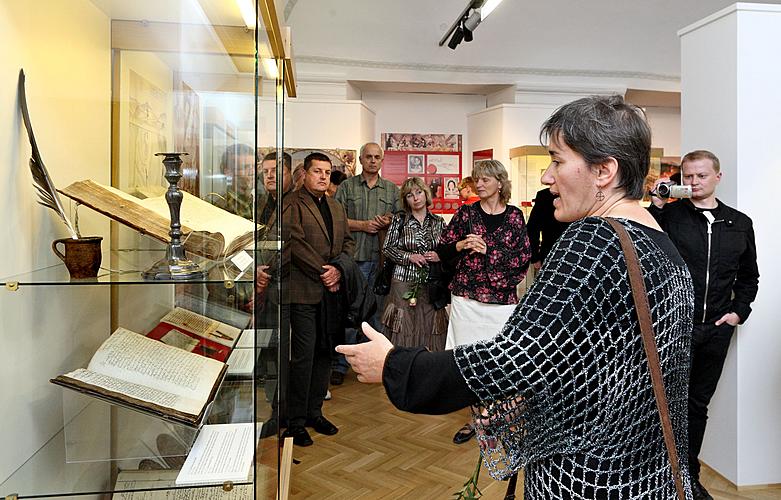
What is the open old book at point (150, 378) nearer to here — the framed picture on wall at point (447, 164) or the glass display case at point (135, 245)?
the glass display case at point (135, 245)

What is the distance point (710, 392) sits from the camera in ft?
11.8

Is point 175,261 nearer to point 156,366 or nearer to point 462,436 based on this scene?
point 156,366

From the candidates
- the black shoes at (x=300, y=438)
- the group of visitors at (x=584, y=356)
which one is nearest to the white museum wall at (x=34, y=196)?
the group of visitors at (x=584, y=356)

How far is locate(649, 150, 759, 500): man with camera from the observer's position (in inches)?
138

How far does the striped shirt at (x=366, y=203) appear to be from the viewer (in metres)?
6.01

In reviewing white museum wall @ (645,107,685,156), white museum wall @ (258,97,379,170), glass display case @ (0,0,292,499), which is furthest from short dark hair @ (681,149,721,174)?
white museum wall @ (645,107,685,156)

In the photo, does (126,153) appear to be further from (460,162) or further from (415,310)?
(460,162)

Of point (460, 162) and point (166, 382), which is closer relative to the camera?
point (166, 382)

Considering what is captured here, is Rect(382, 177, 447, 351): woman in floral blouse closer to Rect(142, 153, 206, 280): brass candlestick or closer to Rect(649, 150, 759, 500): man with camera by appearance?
Rect(649, 150, 759, 500): man with camera

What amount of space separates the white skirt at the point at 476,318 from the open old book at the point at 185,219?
10.4 feet

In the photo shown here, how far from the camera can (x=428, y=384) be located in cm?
126

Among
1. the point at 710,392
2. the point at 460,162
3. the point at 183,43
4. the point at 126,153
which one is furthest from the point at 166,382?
the point at 460,162

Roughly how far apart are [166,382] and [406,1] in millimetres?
7773

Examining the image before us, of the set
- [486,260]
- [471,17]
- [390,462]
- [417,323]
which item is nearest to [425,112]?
[471,17]
